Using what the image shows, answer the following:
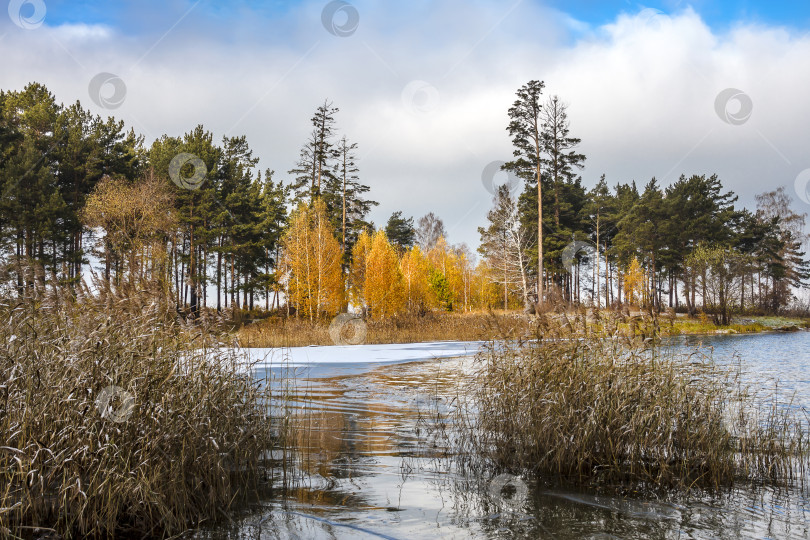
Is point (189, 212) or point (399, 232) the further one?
point (399, 232)

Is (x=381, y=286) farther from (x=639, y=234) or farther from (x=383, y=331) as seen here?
(x=639, y=234)

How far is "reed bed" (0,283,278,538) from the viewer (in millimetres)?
3283

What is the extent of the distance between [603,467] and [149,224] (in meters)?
31.4

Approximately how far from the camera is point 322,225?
3005cm

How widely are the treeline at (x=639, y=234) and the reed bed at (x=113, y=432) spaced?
2932 centimetres

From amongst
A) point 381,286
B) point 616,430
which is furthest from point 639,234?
point 616,430

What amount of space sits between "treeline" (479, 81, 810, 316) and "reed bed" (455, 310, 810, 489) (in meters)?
27.3

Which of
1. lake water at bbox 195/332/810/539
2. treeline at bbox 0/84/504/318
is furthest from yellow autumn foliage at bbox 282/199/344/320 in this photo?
lake water at bbox 195/332/810/539

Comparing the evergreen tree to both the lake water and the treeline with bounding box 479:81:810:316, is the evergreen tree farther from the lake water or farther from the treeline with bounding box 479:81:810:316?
the lake water

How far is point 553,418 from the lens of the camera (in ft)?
16.3

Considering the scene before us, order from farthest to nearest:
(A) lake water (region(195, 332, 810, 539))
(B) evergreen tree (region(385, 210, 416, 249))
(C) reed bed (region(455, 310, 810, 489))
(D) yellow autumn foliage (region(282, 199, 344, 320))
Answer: (B) evergreen tree (region(385, 210, 416, 249)) → (D) yellow autumn foliage (region(282, 199, 344, 320)) → (C) reed bed (region(455, 310, 810, 489)) → (A) lake water (region(195, 332, 810, 539))

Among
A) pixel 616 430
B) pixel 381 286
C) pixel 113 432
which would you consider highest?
pixel 381 286

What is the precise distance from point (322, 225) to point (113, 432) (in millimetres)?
26899

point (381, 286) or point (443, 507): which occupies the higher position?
point (381, 286)
